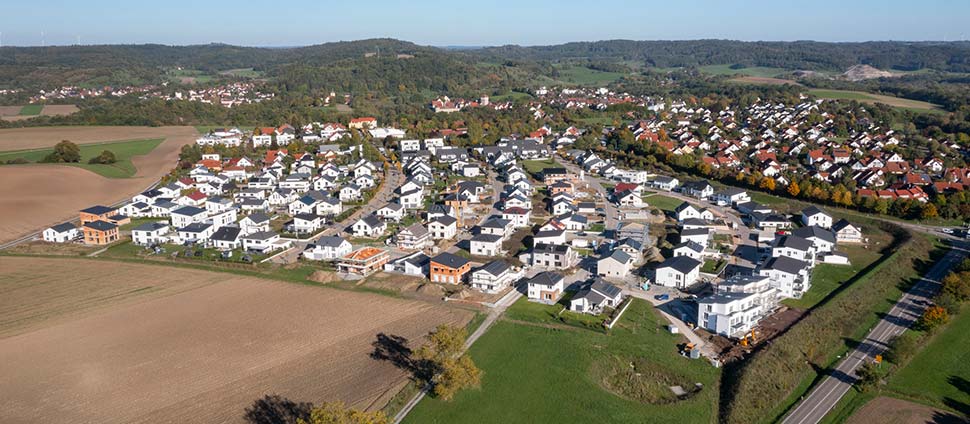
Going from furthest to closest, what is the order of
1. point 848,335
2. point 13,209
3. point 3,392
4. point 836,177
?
point 836,177
point 13,209
point 848,335
point 3,392

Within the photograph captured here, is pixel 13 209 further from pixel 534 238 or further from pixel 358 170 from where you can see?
pixel 534 238

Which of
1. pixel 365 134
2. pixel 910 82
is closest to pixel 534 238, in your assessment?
pixel 365 134

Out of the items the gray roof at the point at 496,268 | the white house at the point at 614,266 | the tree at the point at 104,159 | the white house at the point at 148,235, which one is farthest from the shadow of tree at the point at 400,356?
the tree at the point at 104,159

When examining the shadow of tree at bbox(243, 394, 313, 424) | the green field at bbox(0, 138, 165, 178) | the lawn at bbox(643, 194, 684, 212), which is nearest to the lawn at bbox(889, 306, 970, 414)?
the shadow of tree at bbox(243, 394, 313, 424)

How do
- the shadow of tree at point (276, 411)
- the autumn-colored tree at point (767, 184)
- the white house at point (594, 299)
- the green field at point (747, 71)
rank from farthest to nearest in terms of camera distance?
the green field at point (747, 71), the autumn-colored tree at point (767, 184), the white house at point (594, 299), the shadow of tree at point (276, 411)

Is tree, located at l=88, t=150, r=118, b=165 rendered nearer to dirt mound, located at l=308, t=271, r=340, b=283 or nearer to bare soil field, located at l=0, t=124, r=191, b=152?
bare soil field, located at l=0, t=124, r=191, b=152

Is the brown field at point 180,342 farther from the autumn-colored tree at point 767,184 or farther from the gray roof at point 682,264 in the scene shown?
the autumn-colored tree at point 767,184
